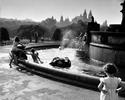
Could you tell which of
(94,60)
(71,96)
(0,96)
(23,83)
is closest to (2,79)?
(23,83)

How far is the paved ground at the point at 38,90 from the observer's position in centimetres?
570

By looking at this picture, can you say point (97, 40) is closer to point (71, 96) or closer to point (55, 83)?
point (55, 83)

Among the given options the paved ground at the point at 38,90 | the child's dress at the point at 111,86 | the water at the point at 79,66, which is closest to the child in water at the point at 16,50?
the water at the point at 79,66

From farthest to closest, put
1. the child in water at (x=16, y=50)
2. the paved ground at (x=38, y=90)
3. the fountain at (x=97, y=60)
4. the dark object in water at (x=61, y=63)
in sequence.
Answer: the child in water at (x=16, y=50) < the dark object in water at (x=61, y=63) < the fountain at (x=97, y=60) < the paved ground at (x=38, y=90)

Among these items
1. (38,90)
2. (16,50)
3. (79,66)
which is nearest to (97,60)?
(79,66)

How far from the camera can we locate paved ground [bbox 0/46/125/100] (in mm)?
5699

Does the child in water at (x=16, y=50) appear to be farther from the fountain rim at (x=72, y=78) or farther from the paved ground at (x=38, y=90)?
the paved ground at (x=38, y=90)

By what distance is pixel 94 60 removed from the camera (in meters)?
12.0

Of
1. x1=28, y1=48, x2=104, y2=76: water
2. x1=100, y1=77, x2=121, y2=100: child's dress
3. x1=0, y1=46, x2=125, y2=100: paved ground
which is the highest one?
x1=100, y1=77, x2=121, y2=100: child's dress

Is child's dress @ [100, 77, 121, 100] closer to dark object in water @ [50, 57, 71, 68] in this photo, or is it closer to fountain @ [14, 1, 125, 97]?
fountain @ [14, 1, 125, 97]

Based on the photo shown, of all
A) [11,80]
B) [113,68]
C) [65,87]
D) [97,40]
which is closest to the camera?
[113,68]

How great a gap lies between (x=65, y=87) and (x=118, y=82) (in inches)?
130

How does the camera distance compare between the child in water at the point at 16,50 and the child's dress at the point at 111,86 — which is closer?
the child's dress at the point at 111,86

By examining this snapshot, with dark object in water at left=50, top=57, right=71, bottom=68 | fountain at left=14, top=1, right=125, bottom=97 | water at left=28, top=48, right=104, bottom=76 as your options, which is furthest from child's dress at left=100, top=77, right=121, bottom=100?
dark object in water at left=50, top=57, right=71, bottom=68
